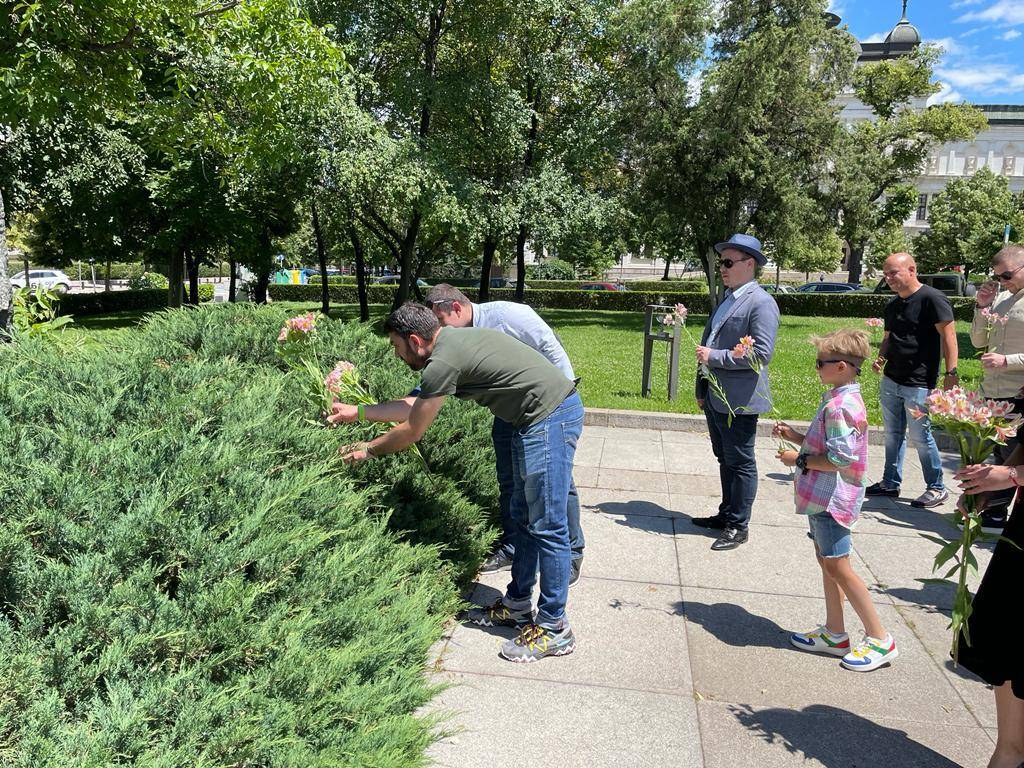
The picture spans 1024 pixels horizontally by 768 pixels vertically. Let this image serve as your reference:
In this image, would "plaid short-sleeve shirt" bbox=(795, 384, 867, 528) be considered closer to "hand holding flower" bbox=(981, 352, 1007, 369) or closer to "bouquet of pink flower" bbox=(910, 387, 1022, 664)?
"bouquet of pink flower" bbox=(910, 387, 1022, 664)

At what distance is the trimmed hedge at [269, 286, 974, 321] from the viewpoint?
28.3 meters

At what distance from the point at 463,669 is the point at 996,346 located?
4.16 metres

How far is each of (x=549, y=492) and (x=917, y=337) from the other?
12.9 feet

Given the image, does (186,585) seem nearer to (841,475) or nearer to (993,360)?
(841,475)

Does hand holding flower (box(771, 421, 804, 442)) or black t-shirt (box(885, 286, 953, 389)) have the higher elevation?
black t-shirt (box(885, 286, 953, 389))

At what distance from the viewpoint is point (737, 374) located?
4715mm

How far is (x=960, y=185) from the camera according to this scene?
142 feet

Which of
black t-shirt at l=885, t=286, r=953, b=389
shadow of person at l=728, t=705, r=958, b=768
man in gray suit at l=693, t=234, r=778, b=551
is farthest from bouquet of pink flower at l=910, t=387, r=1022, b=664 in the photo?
black t-shirt at l=885, t=286, r=953, b=389

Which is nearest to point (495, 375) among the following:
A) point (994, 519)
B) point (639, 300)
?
point (994, 519)

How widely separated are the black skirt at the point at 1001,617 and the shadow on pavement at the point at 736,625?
3.66 ft

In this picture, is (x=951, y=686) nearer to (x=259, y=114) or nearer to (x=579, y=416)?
(x=579, y=416)

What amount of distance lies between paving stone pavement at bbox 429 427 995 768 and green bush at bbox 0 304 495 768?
1.62 ft

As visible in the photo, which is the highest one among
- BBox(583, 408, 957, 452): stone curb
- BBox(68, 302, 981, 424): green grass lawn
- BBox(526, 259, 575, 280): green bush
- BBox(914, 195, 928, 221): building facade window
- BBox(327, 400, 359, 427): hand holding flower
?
BBox(914, 195, 928, 221): building facade window

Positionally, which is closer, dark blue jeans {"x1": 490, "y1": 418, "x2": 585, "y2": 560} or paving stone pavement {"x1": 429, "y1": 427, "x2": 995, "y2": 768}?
paving stone pavement {"x1": 429, "y1": 427, "x2": 995, "y2": 768}
